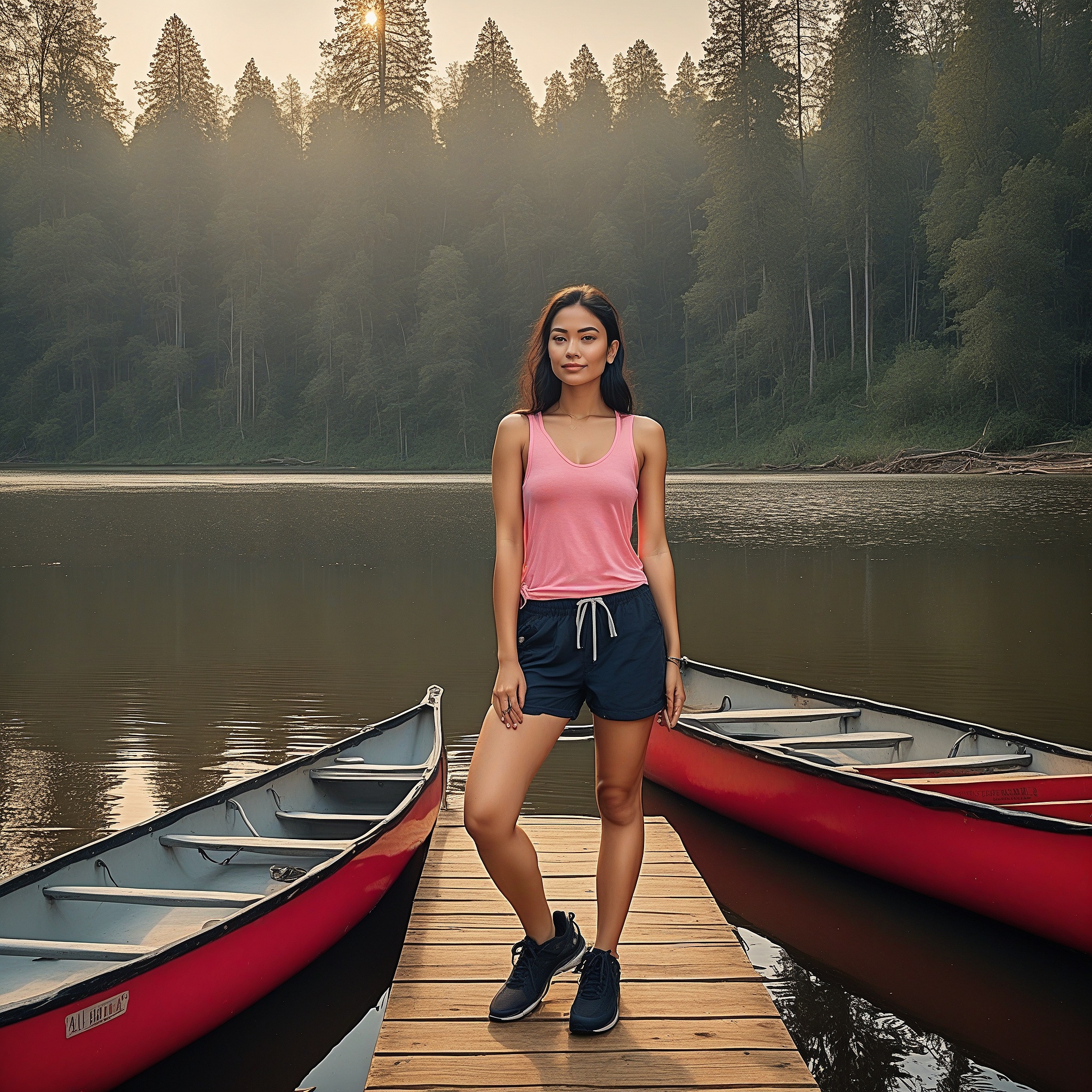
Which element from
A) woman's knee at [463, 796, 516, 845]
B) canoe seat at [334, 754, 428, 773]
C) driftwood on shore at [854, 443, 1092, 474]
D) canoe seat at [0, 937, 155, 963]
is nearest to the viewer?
woman's knee at [463, 796, 516, 845]

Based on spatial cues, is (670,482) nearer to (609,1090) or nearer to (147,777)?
(147,777)

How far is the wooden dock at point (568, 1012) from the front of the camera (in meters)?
3.18

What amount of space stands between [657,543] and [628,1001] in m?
1.50

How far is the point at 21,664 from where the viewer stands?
37.5 feet

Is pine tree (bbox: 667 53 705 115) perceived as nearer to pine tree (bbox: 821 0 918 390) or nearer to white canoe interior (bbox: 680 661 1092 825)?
pine tree (bbox: 821 0 918 390)

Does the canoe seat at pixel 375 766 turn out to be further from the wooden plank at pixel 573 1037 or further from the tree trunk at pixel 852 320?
the tree trunk at pixel 852 320

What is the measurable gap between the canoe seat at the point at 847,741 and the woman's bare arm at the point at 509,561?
12.7 ft

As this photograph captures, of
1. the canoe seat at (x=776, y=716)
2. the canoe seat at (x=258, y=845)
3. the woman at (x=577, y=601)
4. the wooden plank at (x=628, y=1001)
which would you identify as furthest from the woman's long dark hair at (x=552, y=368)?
the canoe seat at (x=776, y=716)

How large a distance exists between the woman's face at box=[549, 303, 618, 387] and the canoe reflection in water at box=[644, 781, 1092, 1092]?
2.71 meters

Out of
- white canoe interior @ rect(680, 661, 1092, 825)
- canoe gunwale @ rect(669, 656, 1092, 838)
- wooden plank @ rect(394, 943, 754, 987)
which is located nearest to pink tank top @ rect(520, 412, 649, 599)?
wooden plank @ rect(394, 943, 754, 987)

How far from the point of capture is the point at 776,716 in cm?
720

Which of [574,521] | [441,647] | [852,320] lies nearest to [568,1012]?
[574,521]

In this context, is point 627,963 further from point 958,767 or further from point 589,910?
point 958,767

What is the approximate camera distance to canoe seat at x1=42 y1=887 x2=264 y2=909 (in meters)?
4.14
